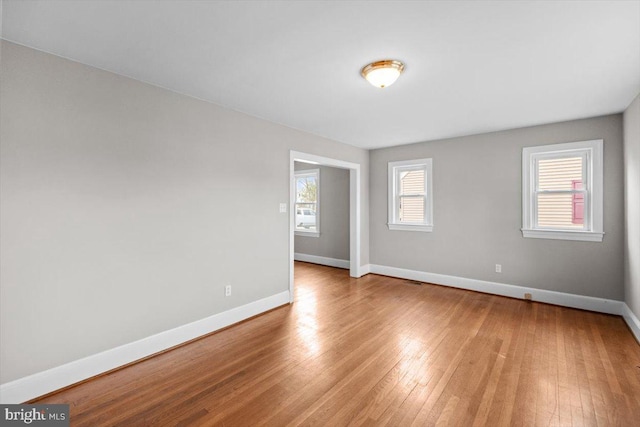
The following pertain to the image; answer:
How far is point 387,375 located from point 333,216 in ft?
14.5

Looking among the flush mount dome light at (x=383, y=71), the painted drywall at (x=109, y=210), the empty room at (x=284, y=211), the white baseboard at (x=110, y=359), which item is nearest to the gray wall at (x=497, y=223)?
the empty room at (x=284, y=211)

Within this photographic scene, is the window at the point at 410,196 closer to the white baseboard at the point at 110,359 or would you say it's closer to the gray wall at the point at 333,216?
the gray wall at the point at 333,216

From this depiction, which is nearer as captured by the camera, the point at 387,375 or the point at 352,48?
the point at 352,48

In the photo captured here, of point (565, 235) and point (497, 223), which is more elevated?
point (497, 223)

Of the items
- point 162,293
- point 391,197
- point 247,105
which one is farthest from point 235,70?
point 391,197

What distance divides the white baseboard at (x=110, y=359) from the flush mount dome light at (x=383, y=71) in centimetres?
290

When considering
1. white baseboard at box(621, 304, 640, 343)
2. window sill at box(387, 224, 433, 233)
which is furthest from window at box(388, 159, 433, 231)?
white baseboard at box(621, 304, 640, 343)

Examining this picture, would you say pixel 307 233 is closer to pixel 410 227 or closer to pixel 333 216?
pixel 333 216

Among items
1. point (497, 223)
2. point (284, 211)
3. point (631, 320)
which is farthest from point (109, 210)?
point (631, 320)

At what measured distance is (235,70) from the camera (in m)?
2.49

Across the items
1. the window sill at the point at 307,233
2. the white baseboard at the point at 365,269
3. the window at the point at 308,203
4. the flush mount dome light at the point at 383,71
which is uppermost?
the flush mount dome light at the point at 383,71

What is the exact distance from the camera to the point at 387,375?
7.86ft

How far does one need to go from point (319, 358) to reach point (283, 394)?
57cm

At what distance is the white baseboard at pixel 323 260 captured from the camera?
648cm
